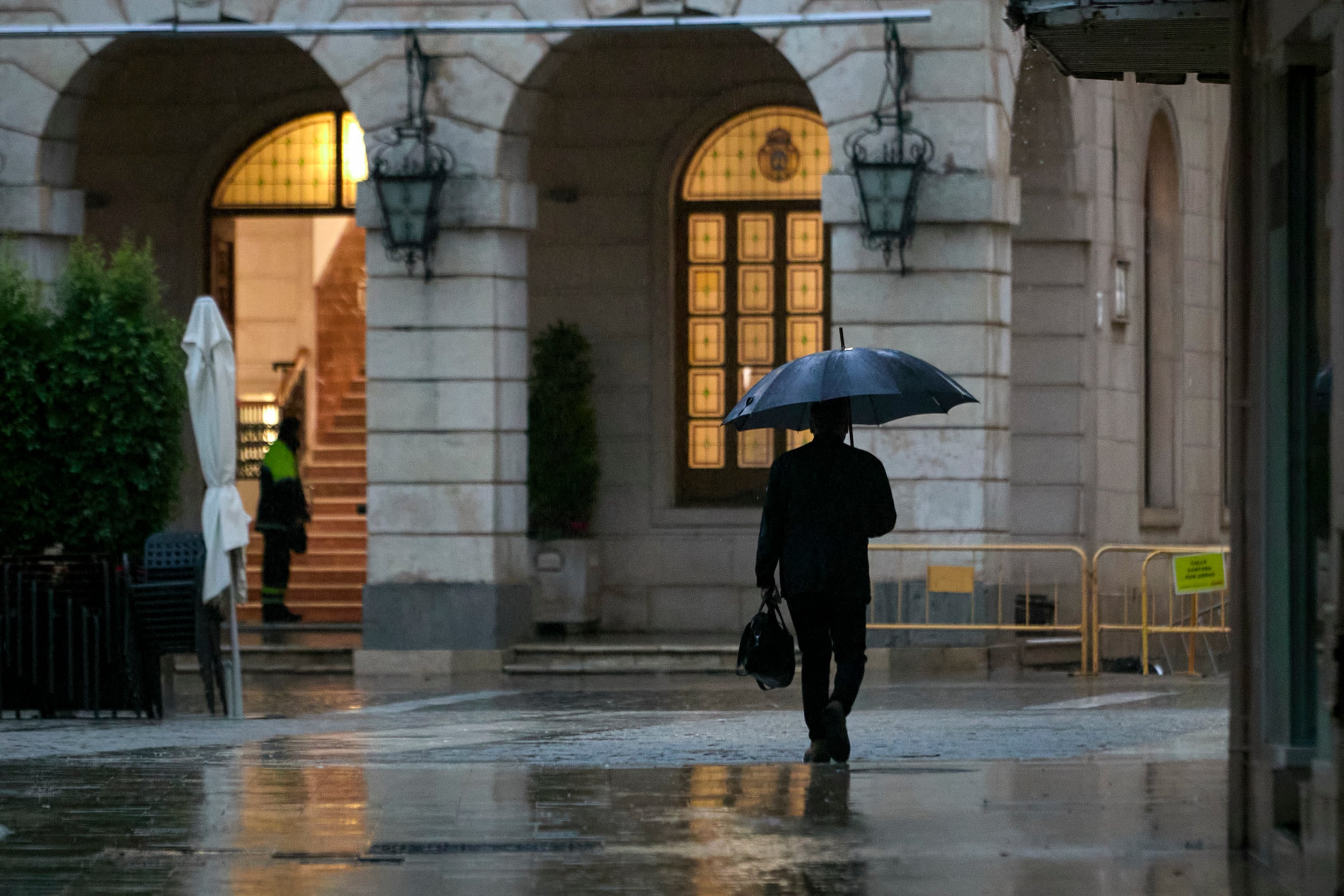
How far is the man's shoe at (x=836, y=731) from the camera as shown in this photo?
10352 millimetres

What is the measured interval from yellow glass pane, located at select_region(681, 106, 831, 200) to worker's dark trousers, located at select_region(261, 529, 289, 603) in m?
5.04

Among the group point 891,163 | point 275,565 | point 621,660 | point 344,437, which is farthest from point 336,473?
point 891,163

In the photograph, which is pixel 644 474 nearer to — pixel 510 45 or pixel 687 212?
pixel 687 212

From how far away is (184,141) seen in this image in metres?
21.1

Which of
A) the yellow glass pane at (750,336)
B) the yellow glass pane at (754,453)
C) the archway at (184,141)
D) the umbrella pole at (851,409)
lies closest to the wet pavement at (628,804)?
the umbrella pole at (851,409)

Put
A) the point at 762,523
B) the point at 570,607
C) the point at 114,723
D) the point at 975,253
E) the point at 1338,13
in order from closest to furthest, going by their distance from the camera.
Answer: the point at 1338,13 → the point at 762,523 → the point at 114,723 → the point at 975,253 → the point at 570,607

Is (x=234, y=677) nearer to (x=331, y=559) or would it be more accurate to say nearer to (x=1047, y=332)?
(x=331, y=559)

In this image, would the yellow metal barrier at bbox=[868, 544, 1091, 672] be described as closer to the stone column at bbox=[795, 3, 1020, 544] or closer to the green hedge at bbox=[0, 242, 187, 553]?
the stone column at bbox=[795, 3, 1020, 544]

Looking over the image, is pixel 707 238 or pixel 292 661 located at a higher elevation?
pixel 707 238

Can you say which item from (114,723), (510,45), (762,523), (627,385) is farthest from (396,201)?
(762,523)

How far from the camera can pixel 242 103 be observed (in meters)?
21.0

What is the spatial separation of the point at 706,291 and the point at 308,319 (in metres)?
6.75

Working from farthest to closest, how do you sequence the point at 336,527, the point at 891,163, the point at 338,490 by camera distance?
the point at 338,490 < the point at 336,527 < the point at 891,163

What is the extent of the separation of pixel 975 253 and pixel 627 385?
14.0 feet
